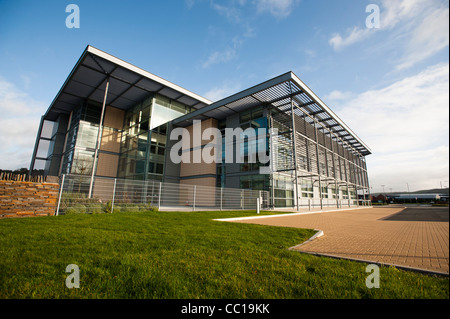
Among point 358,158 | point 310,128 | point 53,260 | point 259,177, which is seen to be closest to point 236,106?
point 259,177

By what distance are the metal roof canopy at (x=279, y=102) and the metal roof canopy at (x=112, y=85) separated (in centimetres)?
311

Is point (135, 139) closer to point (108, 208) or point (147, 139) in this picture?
point (147, 139)

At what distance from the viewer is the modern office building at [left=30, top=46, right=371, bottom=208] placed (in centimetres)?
1795

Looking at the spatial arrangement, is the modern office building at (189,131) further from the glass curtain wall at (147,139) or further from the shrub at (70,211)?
the shrub at (70,211)

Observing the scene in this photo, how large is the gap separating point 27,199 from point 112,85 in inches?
659

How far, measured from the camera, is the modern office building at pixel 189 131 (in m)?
18.0

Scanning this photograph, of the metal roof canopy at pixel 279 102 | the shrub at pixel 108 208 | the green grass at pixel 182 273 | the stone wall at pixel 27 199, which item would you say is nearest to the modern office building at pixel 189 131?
the metal roof canopy at pixel 279 102

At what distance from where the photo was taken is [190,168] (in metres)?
23.0

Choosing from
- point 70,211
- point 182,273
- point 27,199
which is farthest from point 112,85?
point 182,273

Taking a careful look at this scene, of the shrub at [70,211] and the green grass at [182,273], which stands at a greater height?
the shrub at [70,211]

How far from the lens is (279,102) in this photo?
736 inches
